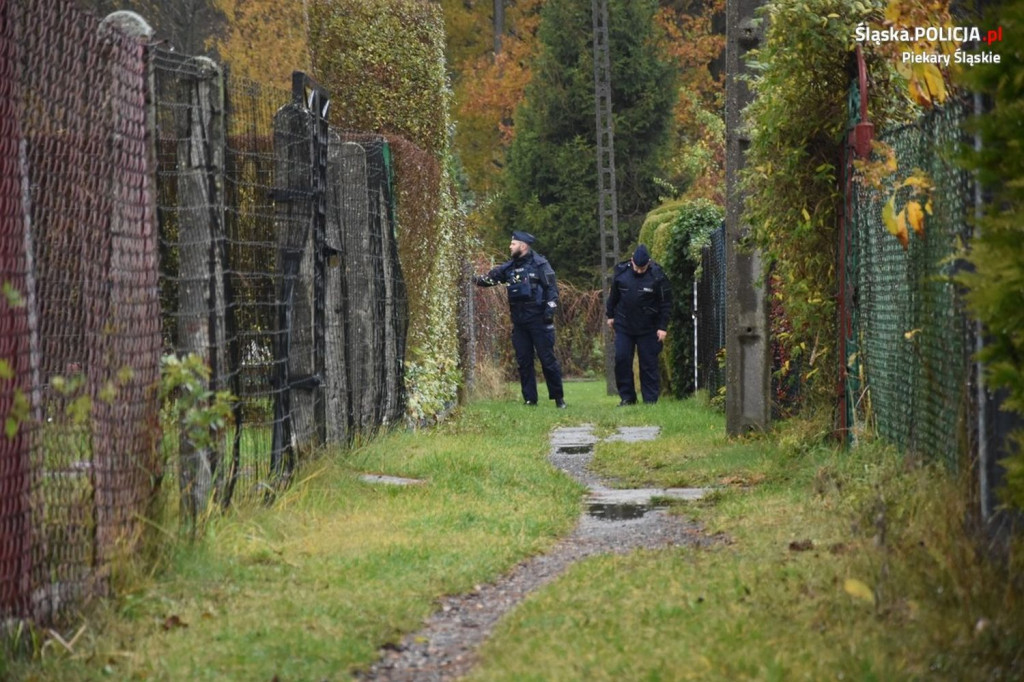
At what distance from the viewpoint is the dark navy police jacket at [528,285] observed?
1719 cm

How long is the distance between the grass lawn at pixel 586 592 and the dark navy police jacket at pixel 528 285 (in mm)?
8582

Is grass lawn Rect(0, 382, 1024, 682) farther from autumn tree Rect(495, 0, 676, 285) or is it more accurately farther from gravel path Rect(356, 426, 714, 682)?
autumn tree Rect(495, 0, 676, 285)

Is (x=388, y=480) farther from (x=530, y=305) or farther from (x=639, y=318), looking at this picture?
(x=639, y=318)

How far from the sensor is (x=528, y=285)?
1730 centimetres

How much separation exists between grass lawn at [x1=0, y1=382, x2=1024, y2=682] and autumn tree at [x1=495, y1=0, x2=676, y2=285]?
23596mm

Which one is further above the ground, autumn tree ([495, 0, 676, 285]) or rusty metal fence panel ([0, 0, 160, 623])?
autumn tree ([495, 0, 676, 285])

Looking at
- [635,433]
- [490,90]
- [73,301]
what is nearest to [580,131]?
[490,90]

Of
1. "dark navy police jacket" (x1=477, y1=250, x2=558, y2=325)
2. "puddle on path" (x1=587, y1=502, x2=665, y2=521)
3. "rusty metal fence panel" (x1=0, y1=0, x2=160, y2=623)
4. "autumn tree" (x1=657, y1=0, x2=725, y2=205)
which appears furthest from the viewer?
"autumn tree" (x1=657, y1=0, x2=725, y2=205)

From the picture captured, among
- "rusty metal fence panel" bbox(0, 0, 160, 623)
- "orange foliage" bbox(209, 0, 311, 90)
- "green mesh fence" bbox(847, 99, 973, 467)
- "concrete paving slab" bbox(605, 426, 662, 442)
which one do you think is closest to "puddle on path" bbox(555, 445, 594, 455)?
"concrete paving slab" bbox(605, 426, 662, 442)

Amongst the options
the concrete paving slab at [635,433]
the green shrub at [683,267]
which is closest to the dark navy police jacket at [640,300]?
the green shrub at [683,267]

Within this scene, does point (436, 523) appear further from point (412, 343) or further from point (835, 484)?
point (412, 343)

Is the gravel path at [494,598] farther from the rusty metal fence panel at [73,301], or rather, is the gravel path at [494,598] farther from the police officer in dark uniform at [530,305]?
the police officer in dark uniform at [530,305]

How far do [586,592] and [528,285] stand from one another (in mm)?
11604

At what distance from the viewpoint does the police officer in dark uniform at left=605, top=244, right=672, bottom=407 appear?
56.6ft
